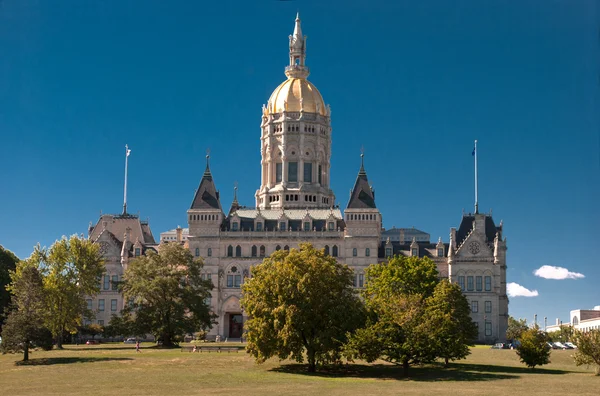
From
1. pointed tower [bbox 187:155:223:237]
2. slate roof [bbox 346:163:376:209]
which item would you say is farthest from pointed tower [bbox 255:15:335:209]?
pointed tower [bbox 187:155:223:237]

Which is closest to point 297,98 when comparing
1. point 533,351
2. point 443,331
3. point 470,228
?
point 470,228

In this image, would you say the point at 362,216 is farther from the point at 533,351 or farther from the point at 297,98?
the point at 533,351

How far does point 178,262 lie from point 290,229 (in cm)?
3306

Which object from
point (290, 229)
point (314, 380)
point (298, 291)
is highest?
point (290, 229)

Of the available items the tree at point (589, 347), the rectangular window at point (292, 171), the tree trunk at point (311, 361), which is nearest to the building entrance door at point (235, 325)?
the rectangular window at point (292, 171)

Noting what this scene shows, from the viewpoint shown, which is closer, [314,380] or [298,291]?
[314,380]

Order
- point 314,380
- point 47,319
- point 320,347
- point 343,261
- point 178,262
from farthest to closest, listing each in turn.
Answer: point 343,261 → point 178,262 → point 47,319 → point 320,347 → point 314,380

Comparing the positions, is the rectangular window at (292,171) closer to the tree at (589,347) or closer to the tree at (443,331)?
the tree at (443,331)

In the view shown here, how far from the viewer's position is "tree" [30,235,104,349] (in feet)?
315

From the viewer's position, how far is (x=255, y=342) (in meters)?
73.4

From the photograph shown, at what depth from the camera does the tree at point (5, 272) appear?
11544 cm

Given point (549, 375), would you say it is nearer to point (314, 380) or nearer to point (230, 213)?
point (314, 380)

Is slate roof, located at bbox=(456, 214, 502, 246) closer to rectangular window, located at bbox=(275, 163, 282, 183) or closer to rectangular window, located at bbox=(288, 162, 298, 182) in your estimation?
rectangular window, located at bbox=(288, 162, 298, 182)

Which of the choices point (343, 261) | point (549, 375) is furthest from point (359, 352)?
point (343, 261)
